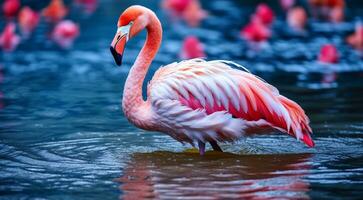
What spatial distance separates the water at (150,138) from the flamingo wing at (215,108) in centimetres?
22

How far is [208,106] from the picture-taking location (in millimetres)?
6668

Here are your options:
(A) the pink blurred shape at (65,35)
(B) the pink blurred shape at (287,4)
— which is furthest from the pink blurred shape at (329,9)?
(A) the pink blurred shape at (65,35)

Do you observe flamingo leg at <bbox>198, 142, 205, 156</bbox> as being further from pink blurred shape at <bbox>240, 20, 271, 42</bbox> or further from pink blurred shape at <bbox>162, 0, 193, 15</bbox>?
pink blurred shape at <bbox>162, 0, 193, 15</bbox>

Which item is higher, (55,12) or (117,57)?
(55,12)

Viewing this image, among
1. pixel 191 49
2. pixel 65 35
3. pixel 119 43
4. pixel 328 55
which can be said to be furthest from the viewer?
pixel 65 35

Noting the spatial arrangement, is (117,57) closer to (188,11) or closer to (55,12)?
(55,12)

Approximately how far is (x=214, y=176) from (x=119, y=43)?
144cm

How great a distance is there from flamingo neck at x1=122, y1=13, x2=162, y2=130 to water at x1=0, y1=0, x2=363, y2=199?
325 millimetres

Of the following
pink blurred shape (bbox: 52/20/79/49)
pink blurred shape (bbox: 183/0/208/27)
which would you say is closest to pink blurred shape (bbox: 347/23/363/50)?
pink blurred shape (bbox: 183/0/208/27)

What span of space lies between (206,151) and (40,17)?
9.73m

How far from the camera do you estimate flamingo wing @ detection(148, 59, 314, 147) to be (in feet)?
21.7

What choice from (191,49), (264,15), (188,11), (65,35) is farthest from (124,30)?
(188,11)

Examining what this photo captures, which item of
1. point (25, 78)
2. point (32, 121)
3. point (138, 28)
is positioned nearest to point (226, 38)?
point (25, 78)

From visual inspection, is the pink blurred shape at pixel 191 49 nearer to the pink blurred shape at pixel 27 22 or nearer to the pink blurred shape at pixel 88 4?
the pink blurred shape at pixel 27 22
